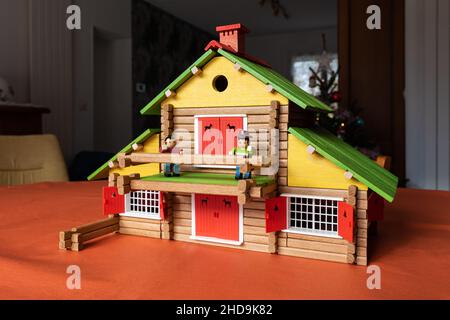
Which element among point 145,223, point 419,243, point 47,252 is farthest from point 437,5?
point 47,252

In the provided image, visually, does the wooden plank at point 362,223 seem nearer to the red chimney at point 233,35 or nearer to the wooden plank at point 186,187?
the wooden plank at point 186,187

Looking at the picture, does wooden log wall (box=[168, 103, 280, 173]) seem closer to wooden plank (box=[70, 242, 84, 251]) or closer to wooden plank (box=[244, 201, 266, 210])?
wooden plank (box=[244, 201, 266, 210])

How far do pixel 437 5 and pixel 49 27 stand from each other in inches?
164

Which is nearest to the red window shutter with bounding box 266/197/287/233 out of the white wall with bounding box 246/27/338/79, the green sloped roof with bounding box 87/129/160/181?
the green sloped roof with bounding box 87/129/160/181

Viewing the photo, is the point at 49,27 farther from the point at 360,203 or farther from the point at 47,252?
the point at 360,203

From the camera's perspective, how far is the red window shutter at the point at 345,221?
0.95m

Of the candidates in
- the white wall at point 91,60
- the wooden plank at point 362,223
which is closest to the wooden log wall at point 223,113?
the wooden plank at point 362,223

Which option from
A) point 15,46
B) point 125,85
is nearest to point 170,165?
point 15,46

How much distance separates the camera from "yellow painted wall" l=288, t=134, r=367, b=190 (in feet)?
3.29

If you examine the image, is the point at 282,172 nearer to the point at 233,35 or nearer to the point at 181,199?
the point at 181,199

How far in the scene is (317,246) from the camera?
1.01 meters

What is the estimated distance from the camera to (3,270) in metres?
0.87

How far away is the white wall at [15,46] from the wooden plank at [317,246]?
390cm

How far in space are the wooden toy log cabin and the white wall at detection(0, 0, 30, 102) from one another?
11.2 feet
